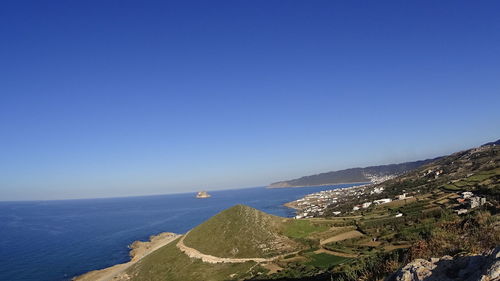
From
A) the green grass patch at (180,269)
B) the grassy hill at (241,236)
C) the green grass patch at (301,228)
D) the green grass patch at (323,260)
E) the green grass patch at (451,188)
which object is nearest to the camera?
the green grass patch at (323,260)

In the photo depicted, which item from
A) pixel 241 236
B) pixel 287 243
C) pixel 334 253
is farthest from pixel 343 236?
pixel 241 236

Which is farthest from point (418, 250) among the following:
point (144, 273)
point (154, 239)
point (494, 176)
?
point (154, 239)

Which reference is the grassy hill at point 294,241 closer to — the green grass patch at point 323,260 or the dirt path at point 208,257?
the green grass patch at point 323,260

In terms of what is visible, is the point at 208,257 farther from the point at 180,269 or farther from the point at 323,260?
the point at 323,260

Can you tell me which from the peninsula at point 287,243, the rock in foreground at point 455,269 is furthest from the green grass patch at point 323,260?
the rock in foreground at point 455,269

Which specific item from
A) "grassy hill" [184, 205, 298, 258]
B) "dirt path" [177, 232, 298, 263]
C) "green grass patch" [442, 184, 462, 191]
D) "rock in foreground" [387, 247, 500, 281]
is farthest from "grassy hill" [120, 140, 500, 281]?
"rock in foreground" [387, 247, 500, 281]

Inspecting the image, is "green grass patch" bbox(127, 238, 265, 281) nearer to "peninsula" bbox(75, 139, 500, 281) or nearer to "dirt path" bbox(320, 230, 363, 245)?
"peninsula" bbox(75, 139, 500, 281)

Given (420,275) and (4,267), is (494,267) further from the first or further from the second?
(4,267)

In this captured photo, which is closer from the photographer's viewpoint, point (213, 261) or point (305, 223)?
point (213, 261)
